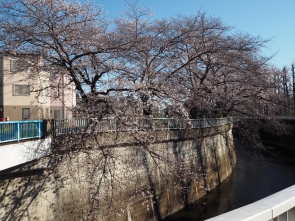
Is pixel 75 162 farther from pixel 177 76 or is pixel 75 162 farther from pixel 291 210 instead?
pixel 291 210

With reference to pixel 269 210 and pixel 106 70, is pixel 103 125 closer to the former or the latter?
pixel 106 70

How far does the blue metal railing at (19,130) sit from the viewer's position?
303 inches

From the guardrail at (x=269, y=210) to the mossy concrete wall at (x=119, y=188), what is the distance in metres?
7.59

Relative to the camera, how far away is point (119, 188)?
1127 centimetres

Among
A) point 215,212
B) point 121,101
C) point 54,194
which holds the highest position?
point 121,101

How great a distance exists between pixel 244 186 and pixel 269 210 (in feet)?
55.9

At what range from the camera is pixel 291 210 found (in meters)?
2.66

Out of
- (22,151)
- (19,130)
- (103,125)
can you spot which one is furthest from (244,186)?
(19,130)

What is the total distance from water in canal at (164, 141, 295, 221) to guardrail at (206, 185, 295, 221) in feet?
35.9

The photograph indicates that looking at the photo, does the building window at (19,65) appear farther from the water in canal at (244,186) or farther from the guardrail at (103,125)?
the water in canal at (244,186)

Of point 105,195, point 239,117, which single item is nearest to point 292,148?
point 239,117

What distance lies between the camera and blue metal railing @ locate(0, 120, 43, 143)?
770 cm

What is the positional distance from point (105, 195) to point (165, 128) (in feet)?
15.6

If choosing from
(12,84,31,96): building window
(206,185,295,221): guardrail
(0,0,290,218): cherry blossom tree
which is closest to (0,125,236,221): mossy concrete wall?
(0,0,290,218): cherry blossom tree
